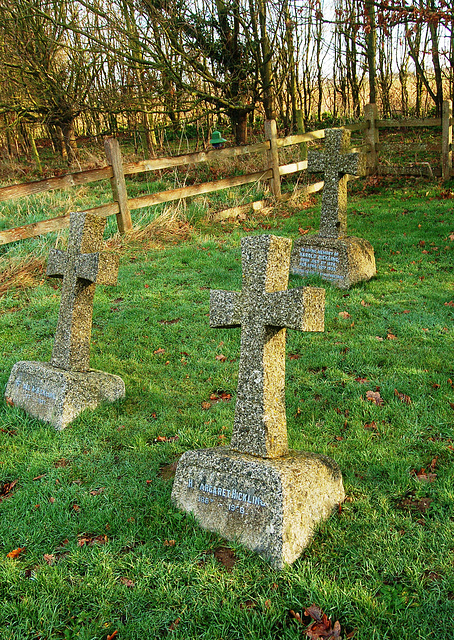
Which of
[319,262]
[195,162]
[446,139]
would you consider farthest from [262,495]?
[446,139]

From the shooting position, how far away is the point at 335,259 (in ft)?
24.3

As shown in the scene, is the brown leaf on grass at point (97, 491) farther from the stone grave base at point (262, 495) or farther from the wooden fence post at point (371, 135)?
the wooden fence post at point (371, 135)

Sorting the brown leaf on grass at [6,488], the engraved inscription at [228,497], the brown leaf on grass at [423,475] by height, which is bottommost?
the brown leaf on grass at [423,475]

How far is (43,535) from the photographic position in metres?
3.16

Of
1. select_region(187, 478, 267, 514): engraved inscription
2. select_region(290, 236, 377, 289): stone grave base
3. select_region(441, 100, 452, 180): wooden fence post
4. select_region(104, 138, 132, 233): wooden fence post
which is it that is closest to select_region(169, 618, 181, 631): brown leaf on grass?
select_region(187, 478, 267, 514): engraved inscription

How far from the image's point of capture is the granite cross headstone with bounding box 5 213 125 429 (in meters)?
4.40

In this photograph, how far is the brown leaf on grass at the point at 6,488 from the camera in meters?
3.62

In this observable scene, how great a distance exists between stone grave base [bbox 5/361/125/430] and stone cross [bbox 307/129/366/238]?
4304mm

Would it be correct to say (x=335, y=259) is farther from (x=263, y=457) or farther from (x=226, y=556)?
(x=226, y=556)

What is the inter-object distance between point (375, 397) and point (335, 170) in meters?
4.18

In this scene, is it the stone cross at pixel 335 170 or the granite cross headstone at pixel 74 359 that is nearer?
the granite cross headstone at pixel 74 359

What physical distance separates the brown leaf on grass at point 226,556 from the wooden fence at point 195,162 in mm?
6374

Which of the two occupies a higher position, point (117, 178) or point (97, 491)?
point (117, 178)

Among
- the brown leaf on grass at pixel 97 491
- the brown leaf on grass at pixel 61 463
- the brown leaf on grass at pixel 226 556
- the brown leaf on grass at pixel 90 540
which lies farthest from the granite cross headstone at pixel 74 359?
the brown leaf on grass at pixel 226 556
